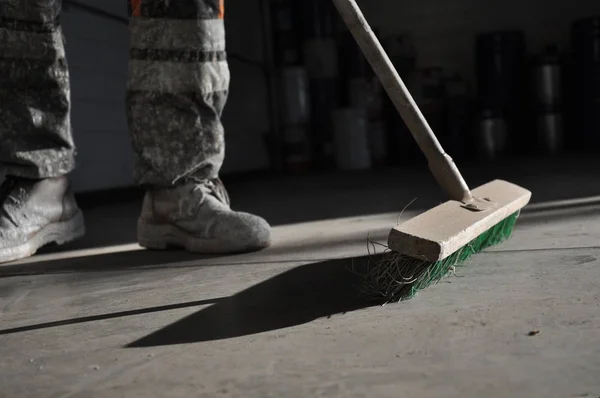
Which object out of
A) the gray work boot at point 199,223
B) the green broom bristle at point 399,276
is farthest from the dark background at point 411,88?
the green broom bristle at point 399,276

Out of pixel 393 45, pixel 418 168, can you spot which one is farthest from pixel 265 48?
pixel 418 168

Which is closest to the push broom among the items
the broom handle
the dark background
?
the broom handle

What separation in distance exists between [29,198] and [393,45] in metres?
3.02

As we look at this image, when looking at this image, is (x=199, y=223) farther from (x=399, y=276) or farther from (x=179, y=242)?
(x=399, y=276)

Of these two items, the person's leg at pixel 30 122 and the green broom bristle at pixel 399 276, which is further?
the person's leg at pixel 30 122

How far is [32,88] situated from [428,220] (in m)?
1.09

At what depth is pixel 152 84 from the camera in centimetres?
155

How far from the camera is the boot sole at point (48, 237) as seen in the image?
66.4 inches

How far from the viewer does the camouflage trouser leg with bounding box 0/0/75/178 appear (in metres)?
1.70

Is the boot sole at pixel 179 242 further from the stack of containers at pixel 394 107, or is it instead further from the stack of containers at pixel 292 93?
the stack of containers at pixel 394 107

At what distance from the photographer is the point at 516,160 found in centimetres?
369

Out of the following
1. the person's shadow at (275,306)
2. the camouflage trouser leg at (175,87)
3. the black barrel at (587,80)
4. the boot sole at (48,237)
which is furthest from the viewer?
the black barrel at (587,80)

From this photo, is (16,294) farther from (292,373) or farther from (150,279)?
(292,373)

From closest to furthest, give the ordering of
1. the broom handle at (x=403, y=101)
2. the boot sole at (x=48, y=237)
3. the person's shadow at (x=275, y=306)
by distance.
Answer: the person's shadow at (x=275, y=306), the broom handle at (x=403, y=101), the boot sole at (x=48, y=237)
